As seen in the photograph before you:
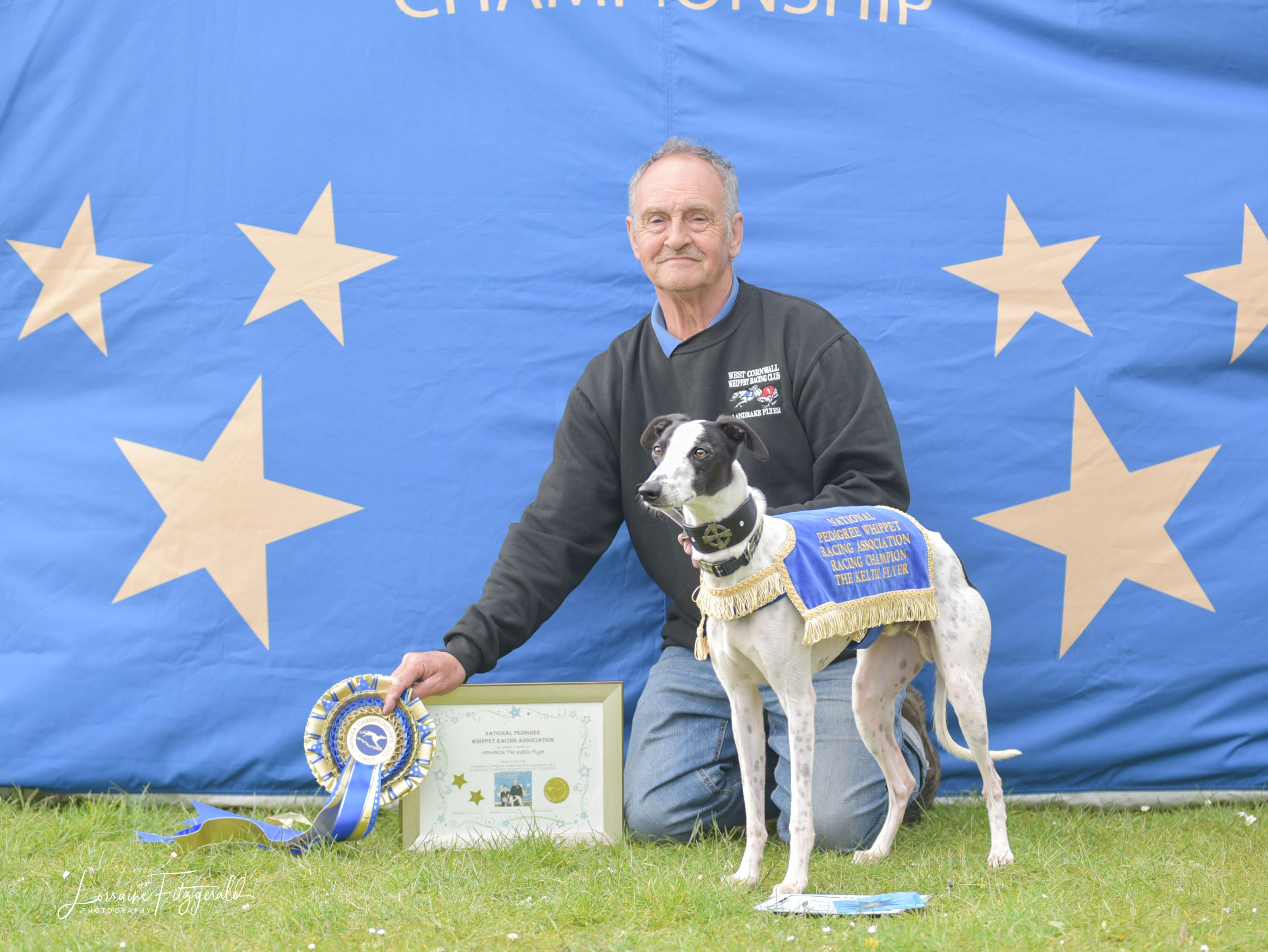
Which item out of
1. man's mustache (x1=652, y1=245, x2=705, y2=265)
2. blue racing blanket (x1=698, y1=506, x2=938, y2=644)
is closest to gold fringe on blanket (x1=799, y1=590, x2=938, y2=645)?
blue racing blanket (x1=698, y1=506, x2=938, y2=644)

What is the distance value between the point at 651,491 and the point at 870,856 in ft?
4.14

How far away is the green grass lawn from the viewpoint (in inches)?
86.9

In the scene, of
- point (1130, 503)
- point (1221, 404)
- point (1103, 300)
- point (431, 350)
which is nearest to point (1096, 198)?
point (1103, 300)

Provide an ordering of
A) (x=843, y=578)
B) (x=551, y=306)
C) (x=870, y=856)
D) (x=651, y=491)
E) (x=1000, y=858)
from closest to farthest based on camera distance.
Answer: (x=651, y=491) < (x=843, y=578) < (x=1000, y=858) < (x=870, y=856) < (x=551, y=306)

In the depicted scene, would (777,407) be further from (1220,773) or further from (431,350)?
(1220,773)

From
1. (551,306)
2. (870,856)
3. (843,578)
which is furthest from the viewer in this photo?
(551,306)

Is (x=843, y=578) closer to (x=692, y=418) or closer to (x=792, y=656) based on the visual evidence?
(x=792, y=656)

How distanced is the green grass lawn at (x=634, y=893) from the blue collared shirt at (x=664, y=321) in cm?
143

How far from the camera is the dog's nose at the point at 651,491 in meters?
2.14

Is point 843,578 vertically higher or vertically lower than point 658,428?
lower

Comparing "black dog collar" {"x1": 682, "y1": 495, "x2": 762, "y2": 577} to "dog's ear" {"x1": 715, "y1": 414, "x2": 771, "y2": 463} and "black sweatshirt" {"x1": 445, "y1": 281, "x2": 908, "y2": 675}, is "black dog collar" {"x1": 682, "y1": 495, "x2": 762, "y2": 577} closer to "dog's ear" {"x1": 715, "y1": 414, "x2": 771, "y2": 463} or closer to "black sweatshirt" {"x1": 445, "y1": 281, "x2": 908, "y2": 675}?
"dog's ear" {"x1": 715, "y1": 414, "x2": 771, "y2": 463}

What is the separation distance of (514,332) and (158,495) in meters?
1.29

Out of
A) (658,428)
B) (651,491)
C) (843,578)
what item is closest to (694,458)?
(651,491)

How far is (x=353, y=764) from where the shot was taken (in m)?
2.93
